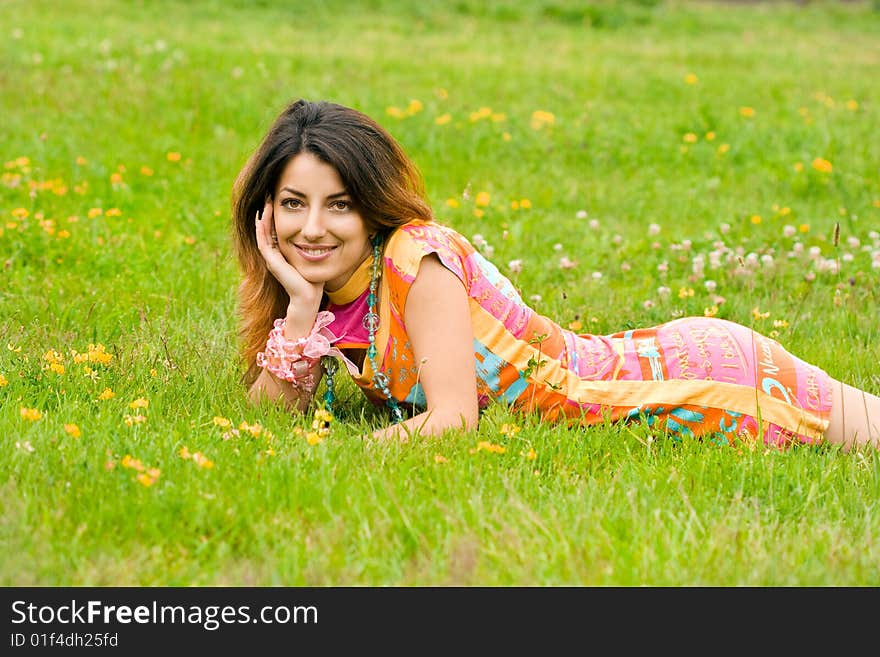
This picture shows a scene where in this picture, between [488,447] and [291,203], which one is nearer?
[488,447]

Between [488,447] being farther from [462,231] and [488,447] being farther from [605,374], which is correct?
[462,231]

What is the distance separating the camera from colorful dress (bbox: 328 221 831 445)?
3.88m

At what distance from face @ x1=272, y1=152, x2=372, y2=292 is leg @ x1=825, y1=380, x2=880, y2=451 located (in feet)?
5.61

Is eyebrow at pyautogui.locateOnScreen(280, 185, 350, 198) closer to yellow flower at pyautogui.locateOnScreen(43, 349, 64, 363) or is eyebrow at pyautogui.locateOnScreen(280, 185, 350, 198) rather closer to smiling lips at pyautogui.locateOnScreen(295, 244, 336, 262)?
smiling lips at pyautogui.locateOnScreen(295, 244, 336, 262)

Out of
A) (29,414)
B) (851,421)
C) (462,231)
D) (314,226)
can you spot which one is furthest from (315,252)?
(462,231)

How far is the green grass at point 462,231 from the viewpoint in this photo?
2.89 m

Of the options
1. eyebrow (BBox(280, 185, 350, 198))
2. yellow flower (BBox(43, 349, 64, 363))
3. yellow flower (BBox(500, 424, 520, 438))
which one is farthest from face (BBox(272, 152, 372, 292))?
yellow flower (BBox(43, 349, 64, 363))

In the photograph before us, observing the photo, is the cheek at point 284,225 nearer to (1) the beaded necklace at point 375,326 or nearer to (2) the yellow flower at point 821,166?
(1) the beaded necklace at point 375,326

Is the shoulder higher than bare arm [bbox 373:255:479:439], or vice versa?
the shoulder

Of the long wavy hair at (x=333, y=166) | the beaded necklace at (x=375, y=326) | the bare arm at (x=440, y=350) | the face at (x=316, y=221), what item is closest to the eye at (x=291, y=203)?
the face at (x=316, y=221)

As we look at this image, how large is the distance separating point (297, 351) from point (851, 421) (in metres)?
1.90

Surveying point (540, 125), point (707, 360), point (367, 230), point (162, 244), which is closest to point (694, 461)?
point (707, 360)

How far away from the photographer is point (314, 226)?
369cm

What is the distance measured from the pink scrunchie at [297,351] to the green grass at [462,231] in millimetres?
139
